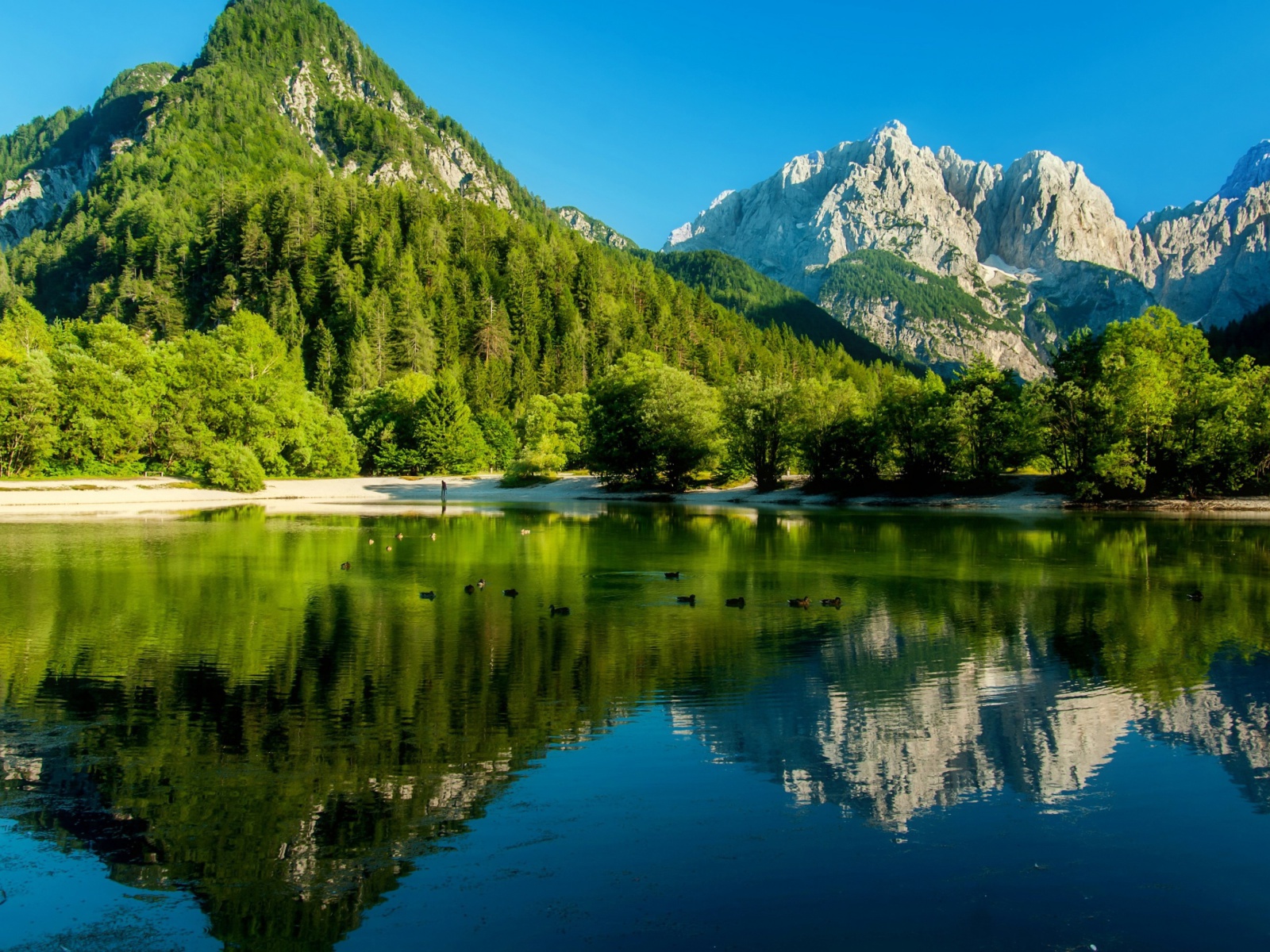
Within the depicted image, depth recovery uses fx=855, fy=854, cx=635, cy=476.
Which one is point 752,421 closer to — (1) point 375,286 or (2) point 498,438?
(2) point 498,438

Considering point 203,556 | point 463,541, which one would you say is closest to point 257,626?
point 203,556

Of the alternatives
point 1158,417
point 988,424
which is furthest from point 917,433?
point 1158,417

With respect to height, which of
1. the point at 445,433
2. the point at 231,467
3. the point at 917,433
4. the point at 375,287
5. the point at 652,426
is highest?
the point at 375,287

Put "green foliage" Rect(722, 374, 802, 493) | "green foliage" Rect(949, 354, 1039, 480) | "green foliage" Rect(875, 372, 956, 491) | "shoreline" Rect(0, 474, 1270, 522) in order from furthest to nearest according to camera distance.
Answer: "green foliage" Rect(722, 374, 802, 493) → "green foliage" Rect(875, 372, 956, 491) → "green foliage" Rect(949, 354, 1039, 480) → "shoreline" Rect(0, 474, 1270, 522)

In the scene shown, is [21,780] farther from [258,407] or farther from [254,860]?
[258,407]

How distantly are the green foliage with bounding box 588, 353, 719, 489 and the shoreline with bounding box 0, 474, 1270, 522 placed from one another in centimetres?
282

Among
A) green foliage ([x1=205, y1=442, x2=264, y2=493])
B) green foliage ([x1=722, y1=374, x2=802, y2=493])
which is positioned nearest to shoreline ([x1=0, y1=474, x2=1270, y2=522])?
green foliage ([x1=205, y1=442, x2=264, y2=493])

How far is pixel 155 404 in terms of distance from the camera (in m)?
80.9

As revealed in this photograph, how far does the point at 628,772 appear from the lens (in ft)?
36.8

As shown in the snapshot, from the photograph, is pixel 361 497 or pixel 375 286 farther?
pixel 375 286

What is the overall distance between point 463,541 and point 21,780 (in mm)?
32825

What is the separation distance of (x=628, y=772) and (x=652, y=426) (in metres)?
71.6

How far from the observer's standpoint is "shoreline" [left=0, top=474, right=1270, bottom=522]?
63.7 meters

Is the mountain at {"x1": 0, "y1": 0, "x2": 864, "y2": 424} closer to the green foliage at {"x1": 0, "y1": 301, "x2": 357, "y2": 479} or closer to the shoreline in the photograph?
the green foliage at {"x1": 0, "y1": 301, "x2": 357, "y2": 479}
